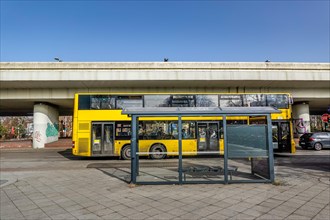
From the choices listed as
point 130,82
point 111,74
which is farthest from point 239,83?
point 111,74

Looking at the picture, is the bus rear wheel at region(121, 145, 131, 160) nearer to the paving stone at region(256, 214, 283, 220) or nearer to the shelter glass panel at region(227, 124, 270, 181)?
the shelter glass panel at region(227, 124, 270, 181)

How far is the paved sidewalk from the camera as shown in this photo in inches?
195

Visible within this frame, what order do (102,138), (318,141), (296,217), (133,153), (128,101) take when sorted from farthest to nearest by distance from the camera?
(318,141)
(128,101)
(102,138)
(133,153)
(296,217)

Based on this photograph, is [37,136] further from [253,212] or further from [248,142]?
[253,212]

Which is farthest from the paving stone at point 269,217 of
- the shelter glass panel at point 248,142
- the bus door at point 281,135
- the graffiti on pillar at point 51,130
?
the graffiti on pillar at point 51,130

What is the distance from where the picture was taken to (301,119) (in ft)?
82.5

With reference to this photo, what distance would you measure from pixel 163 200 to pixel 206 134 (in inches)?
316

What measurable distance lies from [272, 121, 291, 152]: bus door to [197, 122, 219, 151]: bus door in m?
3.77

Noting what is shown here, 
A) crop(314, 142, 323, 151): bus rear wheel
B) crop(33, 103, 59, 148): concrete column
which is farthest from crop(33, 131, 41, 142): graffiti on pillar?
crop(314, 142, 323, 151): bus rear wheel

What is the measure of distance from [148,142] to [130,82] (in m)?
8.77

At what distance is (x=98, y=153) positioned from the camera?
13.7 metres

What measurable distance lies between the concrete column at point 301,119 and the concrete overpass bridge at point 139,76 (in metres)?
3.88

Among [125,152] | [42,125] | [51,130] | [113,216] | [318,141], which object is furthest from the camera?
[51,130]

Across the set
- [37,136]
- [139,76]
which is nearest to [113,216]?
[139,76]
